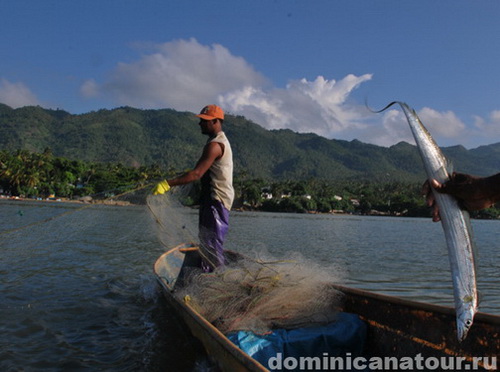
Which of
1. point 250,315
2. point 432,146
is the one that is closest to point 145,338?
point 250,315

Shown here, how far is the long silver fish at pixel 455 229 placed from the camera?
9.72ft

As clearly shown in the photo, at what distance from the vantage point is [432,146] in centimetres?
299

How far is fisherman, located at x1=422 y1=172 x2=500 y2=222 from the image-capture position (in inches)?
112

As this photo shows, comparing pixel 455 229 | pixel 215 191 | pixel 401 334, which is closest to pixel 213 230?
pixel 215 191

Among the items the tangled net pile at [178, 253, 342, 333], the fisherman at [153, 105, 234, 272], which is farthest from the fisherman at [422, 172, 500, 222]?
the fisherman at [153, 105, 234, 272]

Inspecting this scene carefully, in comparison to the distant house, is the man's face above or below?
below

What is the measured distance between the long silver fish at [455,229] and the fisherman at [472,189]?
0.04 meters

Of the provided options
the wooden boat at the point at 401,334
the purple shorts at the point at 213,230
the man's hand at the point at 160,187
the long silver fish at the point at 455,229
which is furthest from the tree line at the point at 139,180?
the long silver fish at the point at 455,229

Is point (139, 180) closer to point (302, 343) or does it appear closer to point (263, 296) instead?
point (263, 296)

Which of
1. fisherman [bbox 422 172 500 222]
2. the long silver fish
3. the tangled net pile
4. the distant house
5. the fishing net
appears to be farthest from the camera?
the distant house

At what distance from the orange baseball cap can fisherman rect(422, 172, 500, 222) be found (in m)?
3.63

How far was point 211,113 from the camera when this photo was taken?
19.6ft

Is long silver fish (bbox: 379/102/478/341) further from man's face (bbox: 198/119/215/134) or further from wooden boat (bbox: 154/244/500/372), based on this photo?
man's face (bbox: 198/119/215/134)

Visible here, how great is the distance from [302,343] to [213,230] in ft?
7.27
